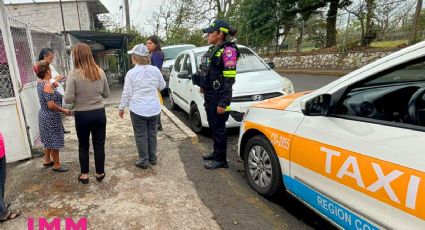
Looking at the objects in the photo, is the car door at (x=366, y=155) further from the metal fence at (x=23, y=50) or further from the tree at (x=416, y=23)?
the tree at (x=416, y=23)

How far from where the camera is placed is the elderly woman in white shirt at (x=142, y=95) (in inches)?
153

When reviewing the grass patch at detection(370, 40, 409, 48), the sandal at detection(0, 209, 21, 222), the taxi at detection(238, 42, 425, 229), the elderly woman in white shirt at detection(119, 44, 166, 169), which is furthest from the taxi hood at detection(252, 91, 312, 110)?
the grass patch at detection(370, 40, 409, 48)

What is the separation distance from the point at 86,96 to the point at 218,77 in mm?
1555

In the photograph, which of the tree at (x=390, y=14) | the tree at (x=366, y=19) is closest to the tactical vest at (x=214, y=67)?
the tree at (x=390, y=14)

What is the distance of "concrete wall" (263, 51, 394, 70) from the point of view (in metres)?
13.5

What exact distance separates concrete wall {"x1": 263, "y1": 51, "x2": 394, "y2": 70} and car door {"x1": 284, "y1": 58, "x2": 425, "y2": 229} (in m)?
11.7

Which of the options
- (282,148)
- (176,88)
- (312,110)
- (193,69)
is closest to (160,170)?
(282,148)

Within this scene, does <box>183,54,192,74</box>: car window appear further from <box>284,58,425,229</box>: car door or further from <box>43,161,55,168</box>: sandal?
<box>284,58,425,229</box>: car door

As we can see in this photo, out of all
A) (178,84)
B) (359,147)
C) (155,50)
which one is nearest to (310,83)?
(178,84)

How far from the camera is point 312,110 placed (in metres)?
2.52

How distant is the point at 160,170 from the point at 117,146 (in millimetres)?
1341

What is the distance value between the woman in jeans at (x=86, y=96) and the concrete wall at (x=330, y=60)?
1224 centimetres

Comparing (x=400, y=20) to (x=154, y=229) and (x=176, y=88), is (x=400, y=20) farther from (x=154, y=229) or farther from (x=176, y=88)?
(x=154, y=229)

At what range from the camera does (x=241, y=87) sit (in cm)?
519
